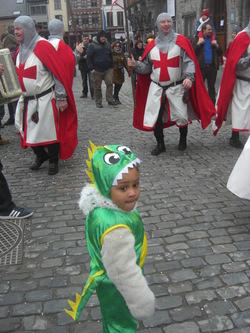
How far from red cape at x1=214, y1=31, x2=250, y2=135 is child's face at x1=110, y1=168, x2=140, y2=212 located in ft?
13.9

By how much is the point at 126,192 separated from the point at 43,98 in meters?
3.62

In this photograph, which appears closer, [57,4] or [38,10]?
[57,4]

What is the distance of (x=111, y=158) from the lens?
1.75 metres

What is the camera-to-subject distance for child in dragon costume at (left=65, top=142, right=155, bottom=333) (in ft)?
5.39

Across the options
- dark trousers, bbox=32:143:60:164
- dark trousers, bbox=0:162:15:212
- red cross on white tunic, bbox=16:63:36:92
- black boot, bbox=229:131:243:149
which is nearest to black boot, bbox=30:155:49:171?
dark trousers, bbox=32:143:60:164

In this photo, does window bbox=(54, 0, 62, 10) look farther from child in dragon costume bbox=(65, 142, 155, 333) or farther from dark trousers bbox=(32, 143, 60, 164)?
child in dragon costume bbox=(65, 142, 155, 333)

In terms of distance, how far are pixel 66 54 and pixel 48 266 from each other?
3.08m

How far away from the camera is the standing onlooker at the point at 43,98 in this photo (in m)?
4.90

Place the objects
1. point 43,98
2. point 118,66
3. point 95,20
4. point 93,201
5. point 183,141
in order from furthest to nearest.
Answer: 1. point 95,20
2. point 118,66
3. point 183,141
4. point 43,98
5. point 93,201

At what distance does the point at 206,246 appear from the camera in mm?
3311

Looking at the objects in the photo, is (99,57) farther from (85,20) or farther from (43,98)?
(85,20)

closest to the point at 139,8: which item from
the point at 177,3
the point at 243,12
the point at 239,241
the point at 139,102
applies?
the point at 177,3

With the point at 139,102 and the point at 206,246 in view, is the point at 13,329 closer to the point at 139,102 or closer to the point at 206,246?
the point at 206,246

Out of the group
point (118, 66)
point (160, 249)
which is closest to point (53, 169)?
point (160, 249)
